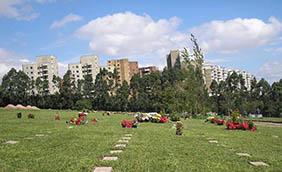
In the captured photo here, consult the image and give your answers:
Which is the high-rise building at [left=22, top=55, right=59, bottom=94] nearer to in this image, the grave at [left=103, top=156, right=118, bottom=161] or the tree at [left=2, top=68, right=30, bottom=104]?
the tree at [left=2, top=68, right=30, bottom=104]

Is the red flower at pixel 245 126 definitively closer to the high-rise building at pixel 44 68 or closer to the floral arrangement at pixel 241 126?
the floral arrangement at pixel 241 126

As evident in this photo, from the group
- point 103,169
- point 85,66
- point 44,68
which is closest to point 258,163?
Answer: point 103,169

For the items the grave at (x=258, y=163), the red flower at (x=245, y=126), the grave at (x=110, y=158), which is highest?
the red flower at (x=245, y=126)

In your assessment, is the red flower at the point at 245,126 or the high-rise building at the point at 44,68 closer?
the red flower at the point at 245,126

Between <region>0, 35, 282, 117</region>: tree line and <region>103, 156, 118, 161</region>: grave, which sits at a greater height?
<region>0, 35, 282, 117</region>: tree line

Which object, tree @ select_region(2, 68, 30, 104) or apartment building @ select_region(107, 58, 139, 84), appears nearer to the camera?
tree @ select_region(2, 68, 30, 104)

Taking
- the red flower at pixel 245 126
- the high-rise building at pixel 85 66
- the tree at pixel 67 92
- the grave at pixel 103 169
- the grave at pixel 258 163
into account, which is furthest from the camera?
the high-rise building at pixel 85 66

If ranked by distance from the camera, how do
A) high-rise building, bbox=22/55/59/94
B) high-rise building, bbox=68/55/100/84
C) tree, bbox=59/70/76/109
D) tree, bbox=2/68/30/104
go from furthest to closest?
1. high-rise building, bbox=68/55/100/84
2. high-rise building, bbox=22/55/59/94
3. tree, bbox=59/70/76/109
4. tree, bbox=2/68/30/104

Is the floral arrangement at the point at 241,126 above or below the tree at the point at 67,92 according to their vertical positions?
below

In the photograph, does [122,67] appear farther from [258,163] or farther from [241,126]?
[258,163]

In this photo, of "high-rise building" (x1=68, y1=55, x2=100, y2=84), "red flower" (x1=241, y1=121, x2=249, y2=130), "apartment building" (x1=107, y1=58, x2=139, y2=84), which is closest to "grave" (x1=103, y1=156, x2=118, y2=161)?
"red flower" (x1=241, y1=121, x2=249, y2=130)

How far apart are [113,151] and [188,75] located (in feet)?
114

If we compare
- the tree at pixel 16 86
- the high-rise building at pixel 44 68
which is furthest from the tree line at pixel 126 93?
the high-rise building at pixel 44 68

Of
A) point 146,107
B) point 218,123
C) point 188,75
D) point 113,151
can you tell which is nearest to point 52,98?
point 146,107
